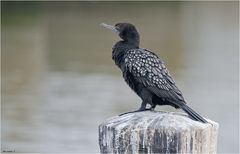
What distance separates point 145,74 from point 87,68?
13.4 m

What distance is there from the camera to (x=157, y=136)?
3.47 m

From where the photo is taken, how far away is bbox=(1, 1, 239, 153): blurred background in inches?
462

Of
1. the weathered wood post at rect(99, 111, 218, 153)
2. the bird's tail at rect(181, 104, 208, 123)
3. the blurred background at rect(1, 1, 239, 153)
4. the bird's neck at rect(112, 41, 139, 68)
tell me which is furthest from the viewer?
the blurred background at rect(1, 1, 239, 153)

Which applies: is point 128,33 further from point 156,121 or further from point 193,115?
point 156,121

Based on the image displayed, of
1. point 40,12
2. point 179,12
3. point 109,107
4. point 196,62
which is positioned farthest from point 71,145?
point 179,12

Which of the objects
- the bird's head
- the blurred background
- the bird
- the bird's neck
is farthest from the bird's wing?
the blurred background

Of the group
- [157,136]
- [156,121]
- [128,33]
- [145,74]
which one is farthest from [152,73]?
[157,136]

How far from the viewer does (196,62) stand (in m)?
19.2

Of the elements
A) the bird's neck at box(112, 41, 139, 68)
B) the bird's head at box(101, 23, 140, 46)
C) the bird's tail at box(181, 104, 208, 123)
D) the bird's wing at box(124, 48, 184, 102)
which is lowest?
the bird's tail at box(181, 104, 208, 123)

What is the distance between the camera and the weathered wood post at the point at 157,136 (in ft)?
11.3

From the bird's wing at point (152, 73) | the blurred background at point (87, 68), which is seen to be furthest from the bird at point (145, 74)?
the blurred background at point (87, 68)

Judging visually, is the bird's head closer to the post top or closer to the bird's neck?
the bird's neck

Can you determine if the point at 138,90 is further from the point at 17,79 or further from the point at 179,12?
the point at 179,12

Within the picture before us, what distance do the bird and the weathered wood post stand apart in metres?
0.39
